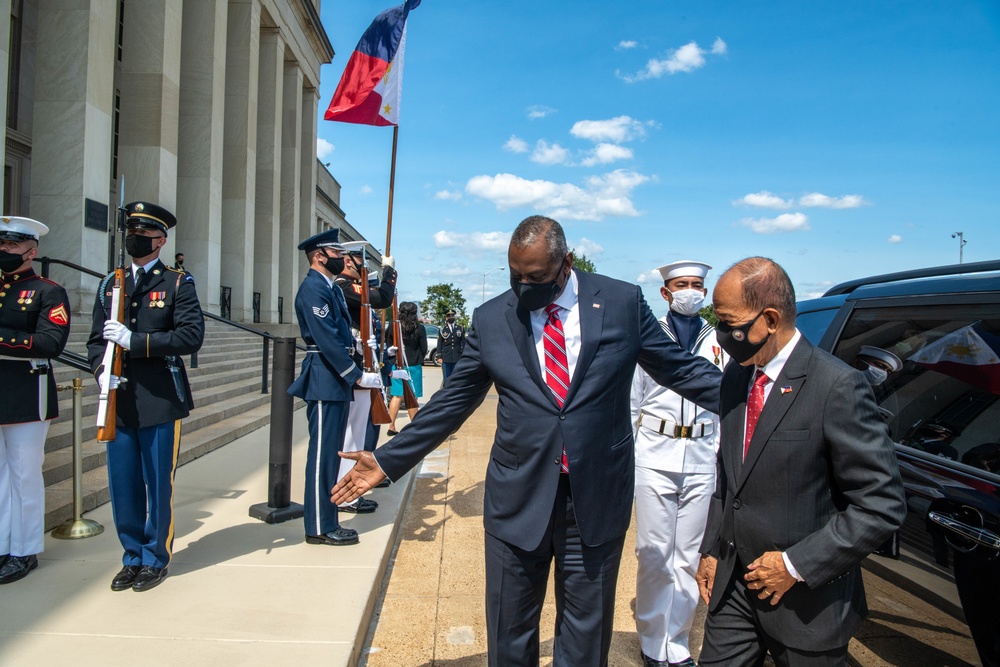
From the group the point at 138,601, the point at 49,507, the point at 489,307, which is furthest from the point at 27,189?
the point at 489,307

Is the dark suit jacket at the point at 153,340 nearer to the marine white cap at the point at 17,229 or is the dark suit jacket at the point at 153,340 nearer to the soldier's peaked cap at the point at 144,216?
the soldier's peaked cap at the point at 144,216

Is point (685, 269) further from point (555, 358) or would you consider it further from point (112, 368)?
point (112, 368)

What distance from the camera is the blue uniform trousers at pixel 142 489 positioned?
3.84m

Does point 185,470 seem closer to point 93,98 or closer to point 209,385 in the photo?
point 209,385

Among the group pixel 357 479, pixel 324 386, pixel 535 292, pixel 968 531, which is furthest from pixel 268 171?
pixel 968 531

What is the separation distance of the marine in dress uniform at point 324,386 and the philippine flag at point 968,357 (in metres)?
3.50

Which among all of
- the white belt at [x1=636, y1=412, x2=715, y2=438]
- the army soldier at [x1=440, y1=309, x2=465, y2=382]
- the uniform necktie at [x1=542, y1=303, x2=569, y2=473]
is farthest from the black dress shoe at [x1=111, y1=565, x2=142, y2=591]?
the army soldier at [x1=440, y1=309, x2=465, y2=382]

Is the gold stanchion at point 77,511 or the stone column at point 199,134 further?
the stone column at point 199,134

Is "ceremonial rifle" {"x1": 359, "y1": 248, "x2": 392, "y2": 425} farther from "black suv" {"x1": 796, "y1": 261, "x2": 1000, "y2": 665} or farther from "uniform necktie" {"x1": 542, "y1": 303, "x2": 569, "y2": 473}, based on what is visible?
"black suv" {"x1": 796, "y1": 261, "x2": 1000, "y2": 665}

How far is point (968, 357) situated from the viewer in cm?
265

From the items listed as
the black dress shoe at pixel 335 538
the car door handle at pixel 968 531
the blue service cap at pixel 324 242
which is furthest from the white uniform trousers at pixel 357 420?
the car door handle at pixel 968 531

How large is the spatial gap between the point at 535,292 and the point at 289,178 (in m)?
25.0

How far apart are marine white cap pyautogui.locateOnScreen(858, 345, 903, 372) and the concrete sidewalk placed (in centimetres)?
286

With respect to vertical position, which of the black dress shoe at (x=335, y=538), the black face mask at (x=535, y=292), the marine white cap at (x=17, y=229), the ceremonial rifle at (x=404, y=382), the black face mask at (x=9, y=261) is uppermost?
the marine white cap at (x=17, y=229)
